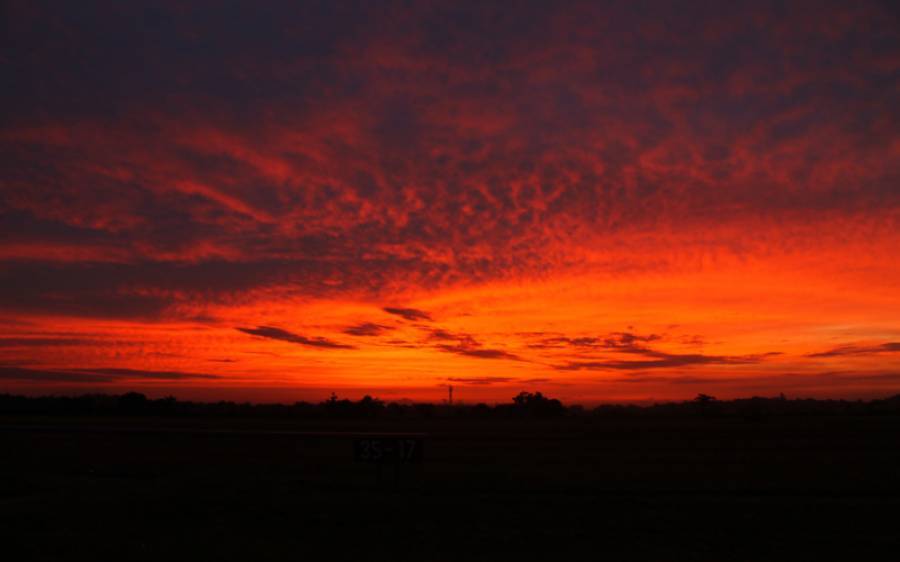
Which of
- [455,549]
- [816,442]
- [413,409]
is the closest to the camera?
[455,549]

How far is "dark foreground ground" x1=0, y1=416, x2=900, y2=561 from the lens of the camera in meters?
13.2

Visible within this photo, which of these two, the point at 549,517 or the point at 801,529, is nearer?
the point at 801,529

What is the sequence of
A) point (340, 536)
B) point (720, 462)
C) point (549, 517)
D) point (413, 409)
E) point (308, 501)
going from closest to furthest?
point (340, 536)
point (549, 517)
point (308, 501)
point (720, 462)
point (413, 409)

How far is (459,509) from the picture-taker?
687 inches

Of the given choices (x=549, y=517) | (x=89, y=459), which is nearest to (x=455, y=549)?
(x=549, y=517)

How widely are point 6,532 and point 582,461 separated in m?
24.0

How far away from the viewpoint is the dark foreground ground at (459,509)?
1321 cm

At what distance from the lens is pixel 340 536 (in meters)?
14.4

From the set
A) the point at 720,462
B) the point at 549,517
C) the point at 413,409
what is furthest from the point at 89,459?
the point at 413,409

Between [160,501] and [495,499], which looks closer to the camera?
[160,501]

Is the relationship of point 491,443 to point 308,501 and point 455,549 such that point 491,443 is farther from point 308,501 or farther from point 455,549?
point 455,549

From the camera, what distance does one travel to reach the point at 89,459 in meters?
32.9

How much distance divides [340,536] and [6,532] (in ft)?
22.1

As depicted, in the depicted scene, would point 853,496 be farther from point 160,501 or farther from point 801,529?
point 160,501
